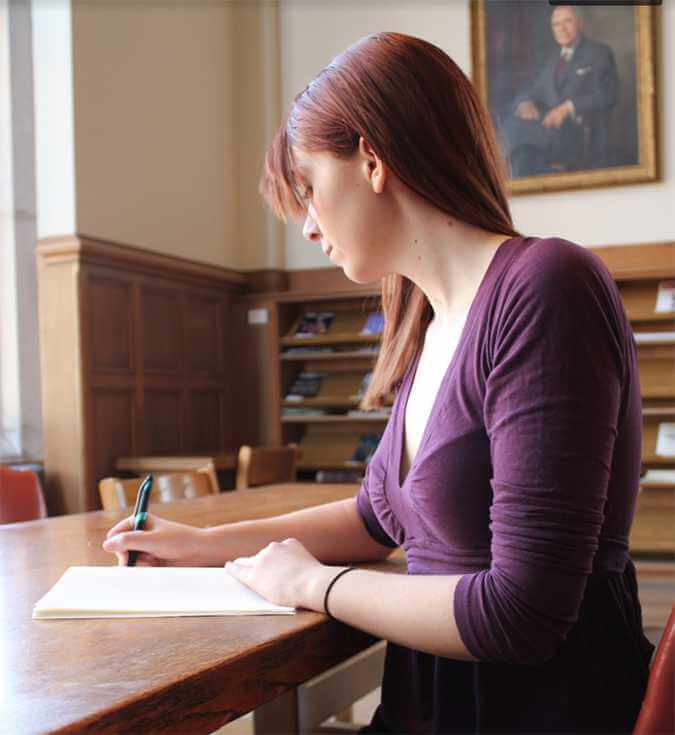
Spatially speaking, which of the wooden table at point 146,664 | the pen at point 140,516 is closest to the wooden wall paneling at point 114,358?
the pen at point 140,516

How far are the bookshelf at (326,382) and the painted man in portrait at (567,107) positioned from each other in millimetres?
1592

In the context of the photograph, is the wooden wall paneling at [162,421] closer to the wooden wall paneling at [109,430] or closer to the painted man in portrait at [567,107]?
the wooden wall paneling at [109,430]

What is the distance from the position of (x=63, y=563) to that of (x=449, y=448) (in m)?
0.73

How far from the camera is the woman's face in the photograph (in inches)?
49.6

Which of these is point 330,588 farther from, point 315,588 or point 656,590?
point 656,590

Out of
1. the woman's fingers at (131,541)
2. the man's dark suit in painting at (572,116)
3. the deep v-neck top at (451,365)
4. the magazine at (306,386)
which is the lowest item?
the woman's fingers at (131,541)

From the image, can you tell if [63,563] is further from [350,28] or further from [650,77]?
[350,28]

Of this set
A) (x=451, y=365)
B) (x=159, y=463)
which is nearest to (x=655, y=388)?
(x=159, y=463)

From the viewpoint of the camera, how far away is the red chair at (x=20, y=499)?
2.97 meters

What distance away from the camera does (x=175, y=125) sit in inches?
263

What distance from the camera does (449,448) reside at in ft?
3.76

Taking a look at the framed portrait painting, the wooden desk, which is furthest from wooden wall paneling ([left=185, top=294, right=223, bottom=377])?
the framed portrait painting

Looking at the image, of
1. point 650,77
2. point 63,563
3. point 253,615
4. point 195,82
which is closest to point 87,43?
point 195,82

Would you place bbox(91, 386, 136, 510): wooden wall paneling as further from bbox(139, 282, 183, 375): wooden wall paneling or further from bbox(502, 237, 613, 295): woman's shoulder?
bbox(502, 237, 613, 295): woman's shoulder
